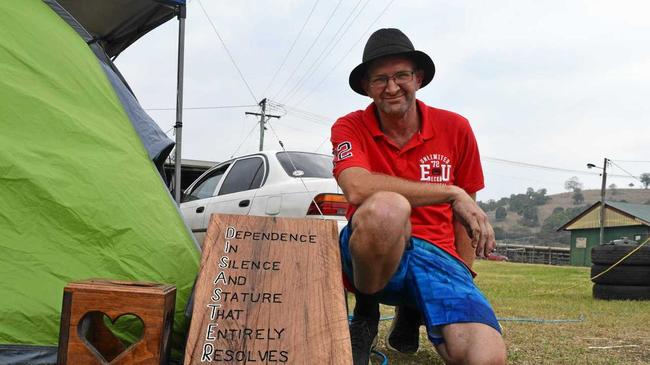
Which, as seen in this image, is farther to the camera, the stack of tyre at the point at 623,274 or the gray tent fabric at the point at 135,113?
the stack of tyre at the point at 623,274

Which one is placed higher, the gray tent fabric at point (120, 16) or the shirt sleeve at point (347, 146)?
the gray tent fabric at point (120, 16)

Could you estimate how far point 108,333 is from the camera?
5.96 ft

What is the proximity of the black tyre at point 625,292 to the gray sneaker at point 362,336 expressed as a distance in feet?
18.6

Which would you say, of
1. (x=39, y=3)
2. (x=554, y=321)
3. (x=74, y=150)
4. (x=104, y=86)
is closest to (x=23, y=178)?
(x=74, y=150)

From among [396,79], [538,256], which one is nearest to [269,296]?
[396,79]

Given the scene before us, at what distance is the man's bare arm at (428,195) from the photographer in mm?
1945

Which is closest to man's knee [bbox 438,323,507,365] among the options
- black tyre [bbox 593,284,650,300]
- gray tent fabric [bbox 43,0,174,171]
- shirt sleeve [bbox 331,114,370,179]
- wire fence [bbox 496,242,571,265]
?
shirt sleeve [bbox 331,114,370,179]

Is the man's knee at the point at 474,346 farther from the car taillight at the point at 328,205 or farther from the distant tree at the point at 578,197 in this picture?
the distant tree at the point at 578,197

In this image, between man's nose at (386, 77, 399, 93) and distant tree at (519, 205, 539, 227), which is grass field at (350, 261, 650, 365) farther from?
distant tree at (519, 205, 539, 227)

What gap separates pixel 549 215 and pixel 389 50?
117 m

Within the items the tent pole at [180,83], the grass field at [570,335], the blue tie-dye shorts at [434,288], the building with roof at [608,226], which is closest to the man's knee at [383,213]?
the blue tie-dye shorts at [434,288]

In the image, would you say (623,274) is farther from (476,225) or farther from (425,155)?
Result: (476,225)

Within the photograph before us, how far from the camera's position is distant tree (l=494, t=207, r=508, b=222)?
11434cm

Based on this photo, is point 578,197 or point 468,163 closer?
point 468,163
